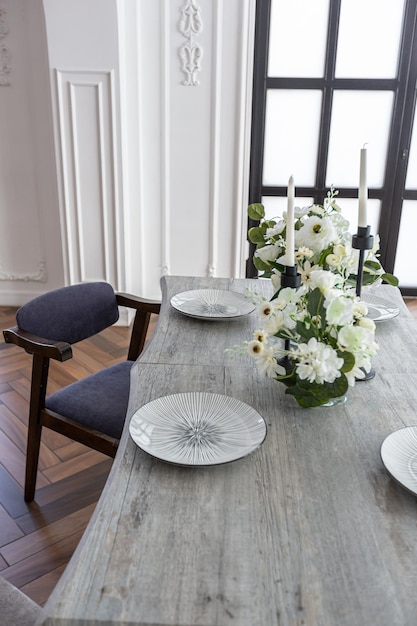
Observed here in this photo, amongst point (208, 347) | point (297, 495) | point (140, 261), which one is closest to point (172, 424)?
point (297, 495)

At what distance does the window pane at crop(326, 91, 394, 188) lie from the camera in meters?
3.61

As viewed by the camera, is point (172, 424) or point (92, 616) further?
point (172, 424)

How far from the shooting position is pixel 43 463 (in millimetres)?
2215

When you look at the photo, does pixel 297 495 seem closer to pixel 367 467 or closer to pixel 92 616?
pixel 367 467

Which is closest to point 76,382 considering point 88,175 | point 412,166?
point 88,175

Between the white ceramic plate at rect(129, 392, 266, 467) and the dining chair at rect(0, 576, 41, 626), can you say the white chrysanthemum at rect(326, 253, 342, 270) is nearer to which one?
the white ceramic plate at rect(129, 392, 266, 467)

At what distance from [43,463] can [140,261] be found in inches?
66.9

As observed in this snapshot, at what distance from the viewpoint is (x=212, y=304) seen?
1.86m

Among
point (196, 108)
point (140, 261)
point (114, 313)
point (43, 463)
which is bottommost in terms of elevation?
point (43, 463)

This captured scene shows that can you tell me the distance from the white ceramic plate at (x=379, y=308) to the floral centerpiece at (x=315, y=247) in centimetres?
18

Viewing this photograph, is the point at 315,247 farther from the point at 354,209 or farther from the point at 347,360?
the point at 354,209

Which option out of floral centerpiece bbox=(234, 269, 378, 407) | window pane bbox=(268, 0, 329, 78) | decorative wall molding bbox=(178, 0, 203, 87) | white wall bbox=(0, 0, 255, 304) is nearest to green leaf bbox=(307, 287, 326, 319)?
floral centerpiece bbox=(234, 269, 378, 407)

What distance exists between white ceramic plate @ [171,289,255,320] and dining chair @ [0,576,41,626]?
3.12ft

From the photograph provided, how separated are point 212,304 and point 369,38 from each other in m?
2.50
